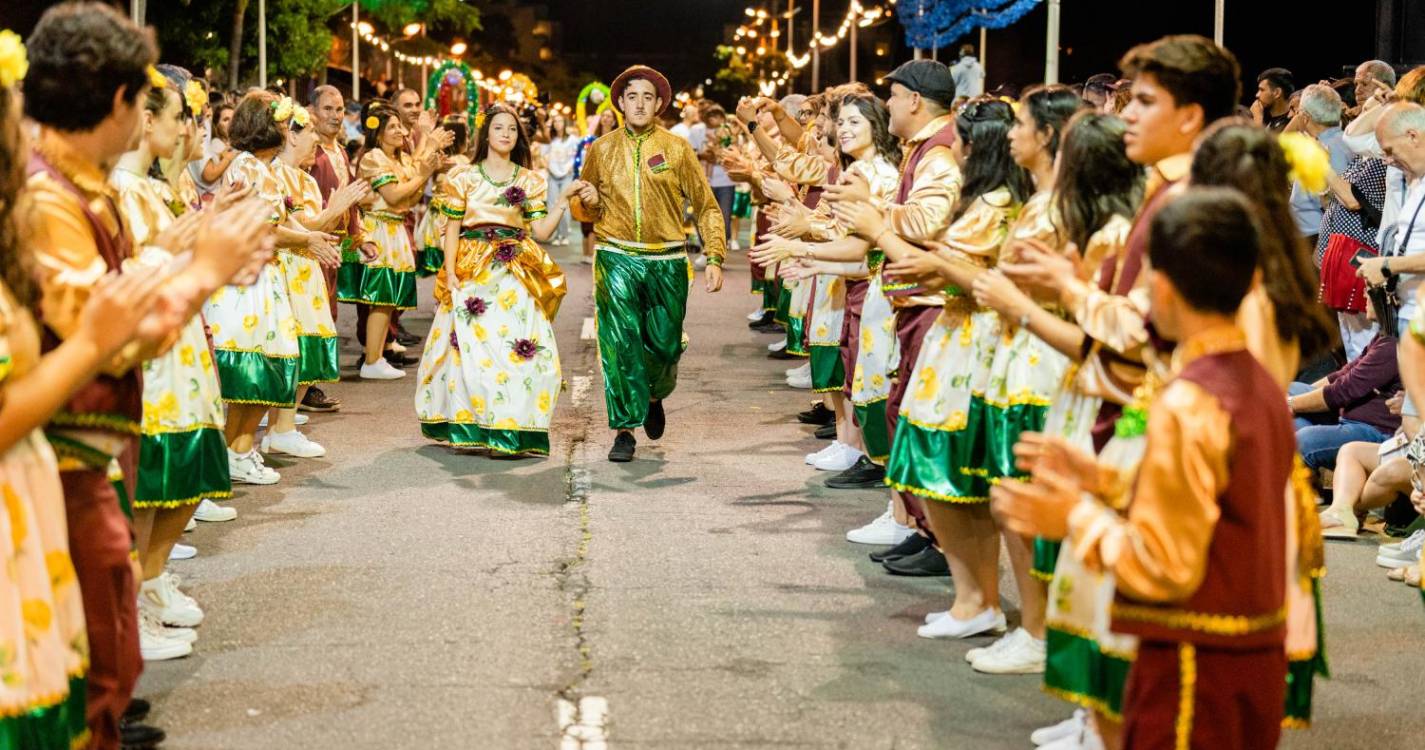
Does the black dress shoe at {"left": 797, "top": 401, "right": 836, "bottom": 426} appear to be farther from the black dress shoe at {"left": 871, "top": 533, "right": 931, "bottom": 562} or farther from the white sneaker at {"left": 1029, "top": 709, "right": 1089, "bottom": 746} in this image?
the white sneaker at {"left": 1029, "top": 709, "right": 1089, "bottom": 746}

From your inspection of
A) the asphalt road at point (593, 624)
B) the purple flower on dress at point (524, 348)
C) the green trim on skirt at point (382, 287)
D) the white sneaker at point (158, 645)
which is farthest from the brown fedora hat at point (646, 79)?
the white sneaker at point (158, 645)

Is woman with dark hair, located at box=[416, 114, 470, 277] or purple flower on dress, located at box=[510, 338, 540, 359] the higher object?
woman with dark hair, located at box=[416, 114, 470, 277]

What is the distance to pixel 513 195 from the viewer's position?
9.81 meters

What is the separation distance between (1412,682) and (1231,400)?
9.95 ft

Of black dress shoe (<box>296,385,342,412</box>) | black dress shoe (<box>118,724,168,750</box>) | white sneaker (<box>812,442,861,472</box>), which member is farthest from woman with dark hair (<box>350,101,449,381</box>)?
black dress shoe (<box>118,724,168,750</box>)

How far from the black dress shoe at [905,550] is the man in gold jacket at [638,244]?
2.62 metres

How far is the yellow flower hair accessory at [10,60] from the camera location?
3.55 meters

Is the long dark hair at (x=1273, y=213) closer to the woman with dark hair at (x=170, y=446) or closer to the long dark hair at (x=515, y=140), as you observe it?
the woman with dark hair at (x=170, y=446)

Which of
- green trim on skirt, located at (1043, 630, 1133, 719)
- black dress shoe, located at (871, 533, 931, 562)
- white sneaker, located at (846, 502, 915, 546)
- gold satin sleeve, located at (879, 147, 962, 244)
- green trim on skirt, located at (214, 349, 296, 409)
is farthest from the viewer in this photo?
green trim on skirt, located at (214, 349, 296, 409)

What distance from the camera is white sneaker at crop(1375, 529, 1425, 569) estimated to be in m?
7.50

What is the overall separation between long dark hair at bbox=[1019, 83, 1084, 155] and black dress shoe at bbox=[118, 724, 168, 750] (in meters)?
3.53

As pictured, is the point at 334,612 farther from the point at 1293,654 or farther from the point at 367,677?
the point at 1293,654

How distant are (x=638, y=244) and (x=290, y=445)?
240cm

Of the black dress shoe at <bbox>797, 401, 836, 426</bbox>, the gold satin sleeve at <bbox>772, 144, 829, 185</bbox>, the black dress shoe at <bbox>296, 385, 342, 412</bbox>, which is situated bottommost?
the black dress shoe at <bbox>797, 401, 836, 426</bbox>
